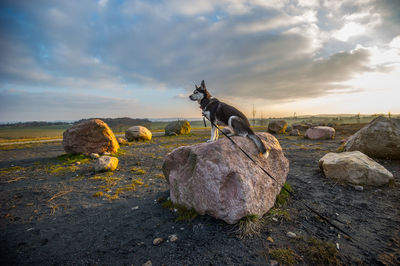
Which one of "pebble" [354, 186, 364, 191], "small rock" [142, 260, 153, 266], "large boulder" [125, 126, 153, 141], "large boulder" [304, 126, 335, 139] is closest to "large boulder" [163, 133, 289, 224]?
"small rock" [142, 260, 153, 266]

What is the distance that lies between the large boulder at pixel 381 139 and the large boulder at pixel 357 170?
3195 millimetres

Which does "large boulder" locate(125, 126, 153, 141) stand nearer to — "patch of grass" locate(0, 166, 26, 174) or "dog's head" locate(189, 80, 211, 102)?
"patch of grass" locate(0, 166, 26, 174)

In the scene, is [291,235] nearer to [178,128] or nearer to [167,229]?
[167,229]

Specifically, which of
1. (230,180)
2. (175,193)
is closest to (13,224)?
(175,193)

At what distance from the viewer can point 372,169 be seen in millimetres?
5840

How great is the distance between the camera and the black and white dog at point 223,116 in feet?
16.5

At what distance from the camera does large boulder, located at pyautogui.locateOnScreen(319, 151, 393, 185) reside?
579 cm

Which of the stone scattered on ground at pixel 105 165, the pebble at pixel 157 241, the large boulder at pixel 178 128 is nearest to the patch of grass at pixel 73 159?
the stone scattered on ground at pixel 105 165

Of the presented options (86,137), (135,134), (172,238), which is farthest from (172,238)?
(135,134)

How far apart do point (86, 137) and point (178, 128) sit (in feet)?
58.8

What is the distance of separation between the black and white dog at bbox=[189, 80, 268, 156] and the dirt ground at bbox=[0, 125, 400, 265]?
7.24ft

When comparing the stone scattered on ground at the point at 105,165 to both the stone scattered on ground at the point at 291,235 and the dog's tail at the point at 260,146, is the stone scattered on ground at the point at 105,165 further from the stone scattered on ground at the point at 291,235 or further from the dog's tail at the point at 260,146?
the stone scattered on ground at the point at 291,235

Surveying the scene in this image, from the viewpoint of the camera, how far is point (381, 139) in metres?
8.20

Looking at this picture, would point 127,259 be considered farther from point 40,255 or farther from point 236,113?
point 236,113
